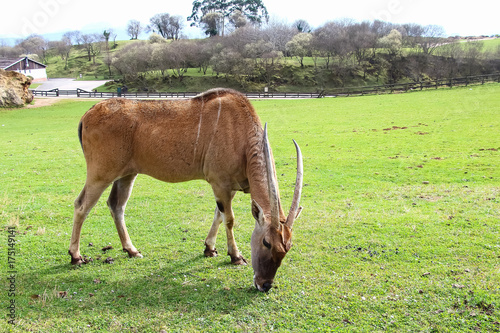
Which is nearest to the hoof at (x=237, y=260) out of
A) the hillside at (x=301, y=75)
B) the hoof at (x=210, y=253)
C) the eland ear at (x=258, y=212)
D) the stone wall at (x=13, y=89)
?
the hoof at (x=210, y=253)

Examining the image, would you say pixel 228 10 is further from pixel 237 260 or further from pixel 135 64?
pixel 237 260

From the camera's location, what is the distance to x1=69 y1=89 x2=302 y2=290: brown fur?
644 cm

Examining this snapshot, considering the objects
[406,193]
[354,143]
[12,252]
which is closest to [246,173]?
[12,252]

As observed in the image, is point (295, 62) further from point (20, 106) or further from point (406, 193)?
point (406, 193)

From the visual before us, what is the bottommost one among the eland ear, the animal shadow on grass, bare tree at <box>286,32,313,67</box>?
the animal shadow on grass

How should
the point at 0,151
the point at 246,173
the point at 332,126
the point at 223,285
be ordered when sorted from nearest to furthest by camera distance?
the point at 223,285 < the point at 246,173 < the point at 0,151 < the point at 332,126

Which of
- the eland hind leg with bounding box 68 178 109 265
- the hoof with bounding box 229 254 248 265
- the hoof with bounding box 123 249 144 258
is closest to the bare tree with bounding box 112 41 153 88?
the eland hind leg with bounding box 68 178 109 265

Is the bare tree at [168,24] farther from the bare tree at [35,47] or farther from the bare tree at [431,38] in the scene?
the bare tree at [431,38]

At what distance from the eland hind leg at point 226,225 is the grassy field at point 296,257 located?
187mm

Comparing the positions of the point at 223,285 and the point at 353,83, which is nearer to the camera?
the point at 223,285

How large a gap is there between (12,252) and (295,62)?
8287 centimetres

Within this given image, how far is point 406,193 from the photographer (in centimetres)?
1082

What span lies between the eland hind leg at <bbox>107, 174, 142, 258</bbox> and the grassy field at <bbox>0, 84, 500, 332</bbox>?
0.30 metres

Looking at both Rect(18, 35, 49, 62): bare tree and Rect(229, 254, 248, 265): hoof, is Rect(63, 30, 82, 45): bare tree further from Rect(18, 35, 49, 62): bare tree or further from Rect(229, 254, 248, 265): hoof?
Rect(229, 254, 248, 265): hoof
